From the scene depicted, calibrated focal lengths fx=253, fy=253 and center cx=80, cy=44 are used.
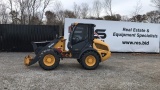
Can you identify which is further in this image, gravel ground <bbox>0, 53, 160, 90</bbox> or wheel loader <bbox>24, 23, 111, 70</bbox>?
wheel loader <bbox>24, 23, 111, 70</bbox>

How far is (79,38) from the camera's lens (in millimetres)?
10312

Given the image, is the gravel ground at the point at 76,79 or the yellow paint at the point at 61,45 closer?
the gravel ground at the point at 76,79

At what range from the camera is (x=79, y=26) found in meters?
10.3

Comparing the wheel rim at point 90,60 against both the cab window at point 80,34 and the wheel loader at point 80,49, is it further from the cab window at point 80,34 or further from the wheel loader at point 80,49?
the cab window at point 80,34

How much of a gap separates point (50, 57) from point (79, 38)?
1.43 m

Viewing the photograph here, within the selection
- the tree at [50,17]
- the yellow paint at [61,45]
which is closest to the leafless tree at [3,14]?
the tree at [50,17]

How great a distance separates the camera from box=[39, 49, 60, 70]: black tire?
9.73 m

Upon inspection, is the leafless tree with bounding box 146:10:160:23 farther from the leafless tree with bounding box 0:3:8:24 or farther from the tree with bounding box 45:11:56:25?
the leafless tree with bounding box 0:3:8:24

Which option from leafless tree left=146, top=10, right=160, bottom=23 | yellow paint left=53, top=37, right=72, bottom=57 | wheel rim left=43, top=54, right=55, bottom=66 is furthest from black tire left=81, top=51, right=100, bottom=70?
leafless tree left=146, top=10, right=160, bottom=23

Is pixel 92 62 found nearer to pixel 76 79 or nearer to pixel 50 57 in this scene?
pixel 50 57

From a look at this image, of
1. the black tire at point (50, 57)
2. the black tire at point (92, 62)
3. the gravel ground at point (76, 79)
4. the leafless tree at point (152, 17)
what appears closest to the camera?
the gravel ground at point (76, 79)

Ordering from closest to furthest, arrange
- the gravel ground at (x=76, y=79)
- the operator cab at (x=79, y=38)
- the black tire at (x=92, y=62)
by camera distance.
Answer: the gravel ground at (x=76, y=79) < the black tire at (x=92, y=62) < the operator cab at (x=79, y=38)

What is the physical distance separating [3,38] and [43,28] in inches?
107

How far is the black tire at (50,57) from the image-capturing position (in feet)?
31.9
